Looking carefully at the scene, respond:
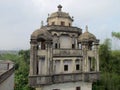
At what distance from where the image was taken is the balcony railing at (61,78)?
21.7 metres

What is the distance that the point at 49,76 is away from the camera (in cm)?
2231

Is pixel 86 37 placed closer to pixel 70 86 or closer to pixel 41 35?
pixel 41 35

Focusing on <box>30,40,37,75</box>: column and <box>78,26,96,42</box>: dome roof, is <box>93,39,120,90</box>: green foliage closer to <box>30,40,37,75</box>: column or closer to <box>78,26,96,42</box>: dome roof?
<box>78,26,96,42</box>: dome roof

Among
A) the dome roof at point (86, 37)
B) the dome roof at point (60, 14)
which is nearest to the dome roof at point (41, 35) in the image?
the dome roof at point (60, 14)

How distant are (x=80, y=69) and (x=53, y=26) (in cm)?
663

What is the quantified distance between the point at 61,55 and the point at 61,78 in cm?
279

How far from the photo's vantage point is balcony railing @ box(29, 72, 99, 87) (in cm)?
2166

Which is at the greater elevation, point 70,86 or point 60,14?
point 60,14

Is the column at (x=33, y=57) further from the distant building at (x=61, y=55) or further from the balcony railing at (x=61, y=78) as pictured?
the balcony railing at (x=61, y=78)

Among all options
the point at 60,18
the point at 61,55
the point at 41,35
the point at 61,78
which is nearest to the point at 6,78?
the point at 61,78

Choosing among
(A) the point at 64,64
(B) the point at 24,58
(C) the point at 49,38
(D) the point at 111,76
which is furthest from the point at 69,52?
(B) the point at 24,58

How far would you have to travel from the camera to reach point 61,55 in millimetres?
23953

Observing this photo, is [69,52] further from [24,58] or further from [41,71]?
[24,58]

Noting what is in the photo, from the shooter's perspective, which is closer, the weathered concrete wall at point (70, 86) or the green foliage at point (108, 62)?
the weathered concrete wall at point (70, 86)
